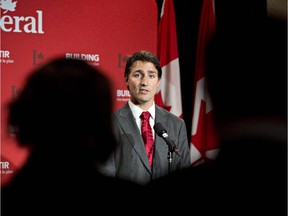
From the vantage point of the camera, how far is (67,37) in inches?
96.8

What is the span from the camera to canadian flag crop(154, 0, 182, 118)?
9.34 ft

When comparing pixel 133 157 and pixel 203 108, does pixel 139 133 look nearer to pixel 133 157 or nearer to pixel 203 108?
pixel 133 157

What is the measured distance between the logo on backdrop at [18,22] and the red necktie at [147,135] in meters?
0.86

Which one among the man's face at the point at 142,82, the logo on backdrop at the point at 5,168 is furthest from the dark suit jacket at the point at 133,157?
the logo on backdrop at the point at 5,168

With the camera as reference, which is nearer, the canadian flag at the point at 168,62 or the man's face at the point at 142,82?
the man's face at the point at 142,82

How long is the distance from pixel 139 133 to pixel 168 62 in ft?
2.41

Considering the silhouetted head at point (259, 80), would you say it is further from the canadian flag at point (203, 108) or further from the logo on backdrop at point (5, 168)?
the logo on backdrop at point (5, 168)

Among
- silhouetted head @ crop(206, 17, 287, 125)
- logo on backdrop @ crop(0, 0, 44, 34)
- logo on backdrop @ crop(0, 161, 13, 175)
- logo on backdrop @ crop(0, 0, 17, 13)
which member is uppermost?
logo on backdrop @ crop(0, 0, 17, 13)

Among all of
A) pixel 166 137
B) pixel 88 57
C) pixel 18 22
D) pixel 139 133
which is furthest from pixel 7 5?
pixel 166 137

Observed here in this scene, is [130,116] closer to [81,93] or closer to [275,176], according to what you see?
[81,93]

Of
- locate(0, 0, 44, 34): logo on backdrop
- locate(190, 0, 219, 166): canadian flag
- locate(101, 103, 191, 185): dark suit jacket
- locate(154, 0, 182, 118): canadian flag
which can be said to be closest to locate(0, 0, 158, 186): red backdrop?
locate(0, 0, 44, 34): logo on backdrop

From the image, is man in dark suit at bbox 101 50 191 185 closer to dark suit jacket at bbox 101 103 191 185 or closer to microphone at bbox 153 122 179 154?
dark suit jacket at bbox 101 103 191 185

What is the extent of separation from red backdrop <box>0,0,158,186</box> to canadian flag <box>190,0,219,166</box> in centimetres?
49

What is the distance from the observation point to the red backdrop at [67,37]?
234 centimetres
